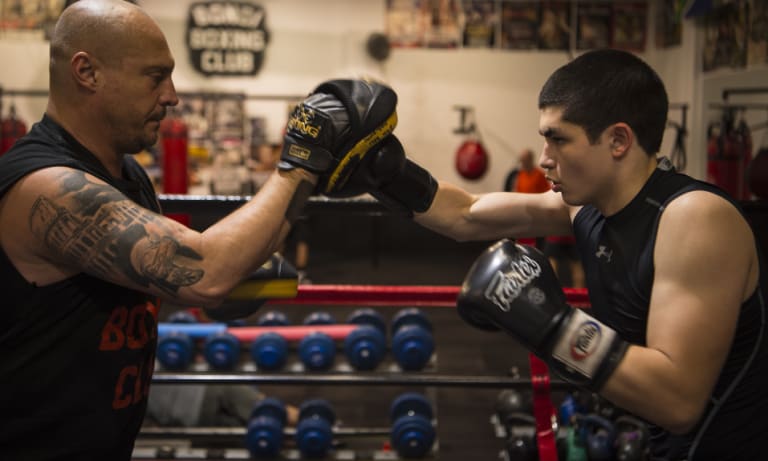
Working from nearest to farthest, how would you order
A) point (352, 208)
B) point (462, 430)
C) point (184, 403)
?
point (352, 208) < point (184, 403) < point (462, 430)

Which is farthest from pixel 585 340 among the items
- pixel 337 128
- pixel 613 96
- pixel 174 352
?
pixel 174 352

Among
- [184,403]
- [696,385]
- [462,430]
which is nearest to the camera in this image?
[696,385]

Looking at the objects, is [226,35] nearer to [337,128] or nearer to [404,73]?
[404,73]

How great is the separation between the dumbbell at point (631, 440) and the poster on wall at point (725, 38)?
4.89 meters

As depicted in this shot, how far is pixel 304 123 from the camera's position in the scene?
1.53 m

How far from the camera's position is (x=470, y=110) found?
30.9ft

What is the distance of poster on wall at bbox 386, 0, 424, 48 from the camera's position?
9352mm

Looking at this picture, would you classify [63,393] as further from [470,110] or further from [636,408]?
[470,110]

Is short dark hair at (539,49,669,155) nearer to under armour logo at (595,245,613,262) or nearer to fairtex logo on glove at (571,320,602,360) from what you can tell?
under armour logo at (595,245,613,262)

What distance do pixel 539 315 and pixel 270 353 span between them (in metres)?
2.28

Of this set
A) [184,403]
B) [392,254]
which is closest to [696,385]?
[184,403]

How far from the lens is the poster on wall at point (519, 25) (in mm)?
9359

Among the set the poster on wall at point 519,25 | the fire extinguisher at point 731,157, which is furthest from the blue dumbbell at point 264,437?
the poster on wall at point 519,25

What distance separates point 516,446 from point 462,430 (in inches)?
39.7
